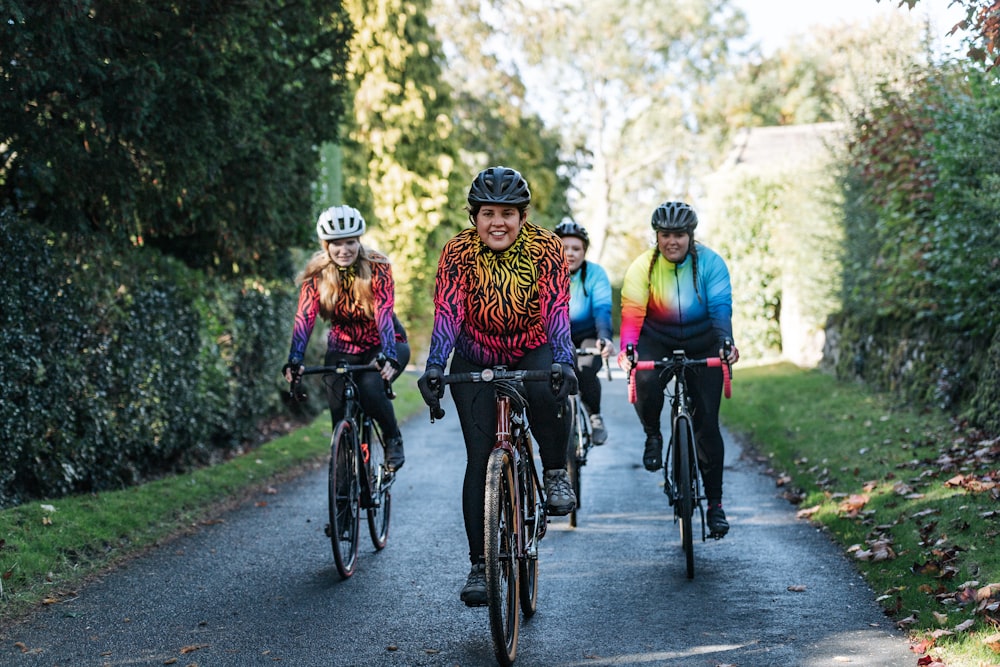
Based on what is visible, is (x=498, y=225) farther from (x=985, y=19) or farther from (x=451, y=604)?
(x=985, y=19)

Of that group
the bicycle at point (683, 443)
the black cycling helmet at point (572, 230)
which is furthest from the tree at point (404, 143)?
the bicycle at point (683, 443)

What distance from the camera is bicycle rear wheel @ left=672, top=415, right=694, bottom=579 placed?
7.06 m

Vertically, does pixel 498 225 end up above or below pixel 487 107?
below

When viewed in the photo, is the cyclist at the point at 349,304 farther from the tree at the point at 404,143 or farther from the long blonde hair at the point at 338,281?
the tree at the point at 404,143

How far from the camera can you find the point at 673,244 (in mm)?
7684

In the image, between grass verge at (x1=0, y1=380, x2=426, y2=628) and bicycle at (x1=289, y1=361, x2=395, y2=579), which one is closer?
grass verge at (x1=0, y1=380, x2=426, y2=628)

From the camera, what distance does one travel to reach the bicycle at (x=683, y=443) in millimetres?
7238

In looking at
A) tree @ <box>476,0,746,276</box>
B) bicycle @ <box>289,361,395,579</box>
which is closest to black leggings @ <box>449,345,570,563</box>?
bicycle @ <box>289,361,395,579</box>

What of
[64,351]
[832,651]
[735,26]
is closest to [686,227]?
[832,651]

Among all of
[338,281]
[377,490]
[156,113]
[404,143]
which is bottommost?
[377,490]

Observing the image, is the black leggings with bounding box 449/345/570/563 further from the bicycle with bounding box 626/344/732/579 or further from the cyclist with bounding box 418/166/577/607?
the bicycle with bounding box 626/344/732/579

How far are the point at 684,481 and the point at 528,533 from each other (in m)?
1.67

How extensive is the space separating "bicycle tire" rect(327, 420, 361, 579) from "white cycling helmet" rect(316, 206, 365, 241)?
1223 mm

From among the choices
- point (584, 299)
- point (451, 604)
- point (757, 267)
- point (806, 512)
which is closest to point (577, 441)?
Result: point (584, 299)
